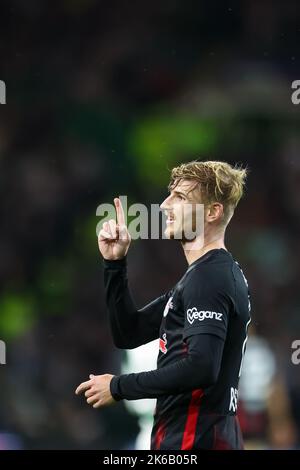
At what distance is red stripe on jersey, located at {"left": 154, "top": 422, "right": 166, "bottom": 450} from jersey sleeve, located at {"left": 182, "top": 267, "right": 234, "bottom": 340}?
39 centimetres

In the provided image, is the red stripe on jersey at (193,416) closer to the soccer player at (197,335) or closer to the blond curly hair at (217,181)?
the soccer player at (197,335)

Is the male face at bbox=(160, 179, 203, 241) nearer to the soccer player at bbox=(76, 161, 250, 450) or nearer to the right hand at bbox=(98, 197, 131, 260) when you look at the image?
the soccer player at bbox=(76, 161, 250, 450)

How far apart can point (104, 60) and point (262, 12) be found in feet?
6.71

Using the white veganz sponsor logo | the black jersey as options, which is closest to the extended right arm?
the black jersey

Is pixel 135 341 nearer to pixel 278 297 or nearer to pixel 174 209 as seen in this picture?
pixel 174 209

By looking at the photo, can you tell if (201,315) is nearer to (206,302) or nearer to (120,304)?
(206,302)

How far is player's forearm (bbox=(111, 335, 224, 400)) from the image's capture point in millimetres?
3074

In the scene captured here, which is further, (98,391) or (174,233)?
(174,233)

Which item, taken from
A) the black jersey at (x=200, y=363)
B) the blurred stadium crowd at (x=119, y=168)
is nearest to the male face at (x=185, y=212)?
the black jersey at (x=200, y=363)

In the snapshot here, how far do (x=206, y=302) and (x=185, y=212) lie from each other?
437mm

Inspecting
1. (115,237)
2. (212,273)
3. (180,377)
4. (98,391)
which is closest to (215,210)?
(212,273)

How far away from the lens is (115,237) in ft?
11.9

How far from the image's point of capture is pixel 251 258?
911cm

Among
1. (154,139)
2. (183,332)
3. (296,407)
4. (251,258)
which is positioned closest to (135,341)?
(183,332)
